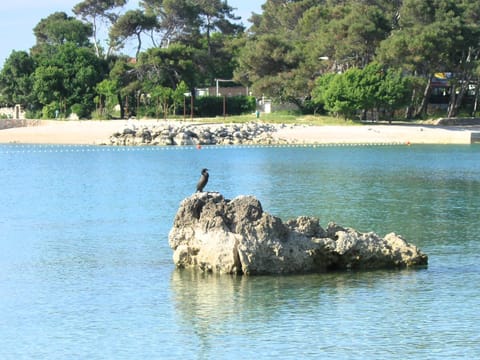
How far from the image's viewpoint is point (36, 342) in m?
15.1

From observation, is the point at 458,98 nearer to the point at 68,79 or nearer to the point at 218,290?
the point at 68,79

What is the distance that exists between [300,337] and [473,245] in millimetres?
9497

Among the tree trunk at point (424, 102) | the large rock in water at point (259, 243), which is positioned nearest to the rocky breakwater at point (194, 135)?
the tree trunk at point (424, 102)

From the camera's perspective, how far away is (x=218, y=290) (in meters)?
17.9

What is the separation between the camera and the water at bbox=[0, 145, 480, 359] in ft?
48.8

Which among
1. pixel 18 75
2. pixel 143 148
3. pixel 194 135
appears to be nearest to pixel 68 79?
pixel 18 75

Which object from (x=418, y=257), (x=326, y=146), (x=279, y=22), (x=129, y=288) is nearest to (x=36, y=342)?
(x=129, y=288)

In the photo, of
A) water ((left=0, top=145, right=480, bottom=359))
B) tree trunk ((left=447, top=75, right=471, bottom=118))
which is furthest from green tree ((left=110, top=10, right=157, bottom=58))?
water ((left=0, top=145, right=480, bottom=359))

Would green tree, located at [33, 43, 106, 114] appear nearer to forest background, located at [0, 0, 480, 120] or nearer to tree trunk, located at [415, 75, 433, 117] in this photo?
forest background, located at [0, 0, 480, 120]

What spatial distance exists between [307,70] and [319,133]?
984 cm

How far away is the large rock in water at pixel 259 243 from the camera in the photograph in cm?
1834

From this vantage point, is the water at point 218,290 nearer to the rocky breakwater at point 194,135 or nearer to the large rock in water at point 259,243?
the large rock in water at point 259,243

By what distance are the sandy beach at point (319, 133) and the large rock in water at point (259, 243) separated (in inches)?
2035

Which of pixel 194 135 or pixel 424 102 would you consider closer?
pixel 194 135
